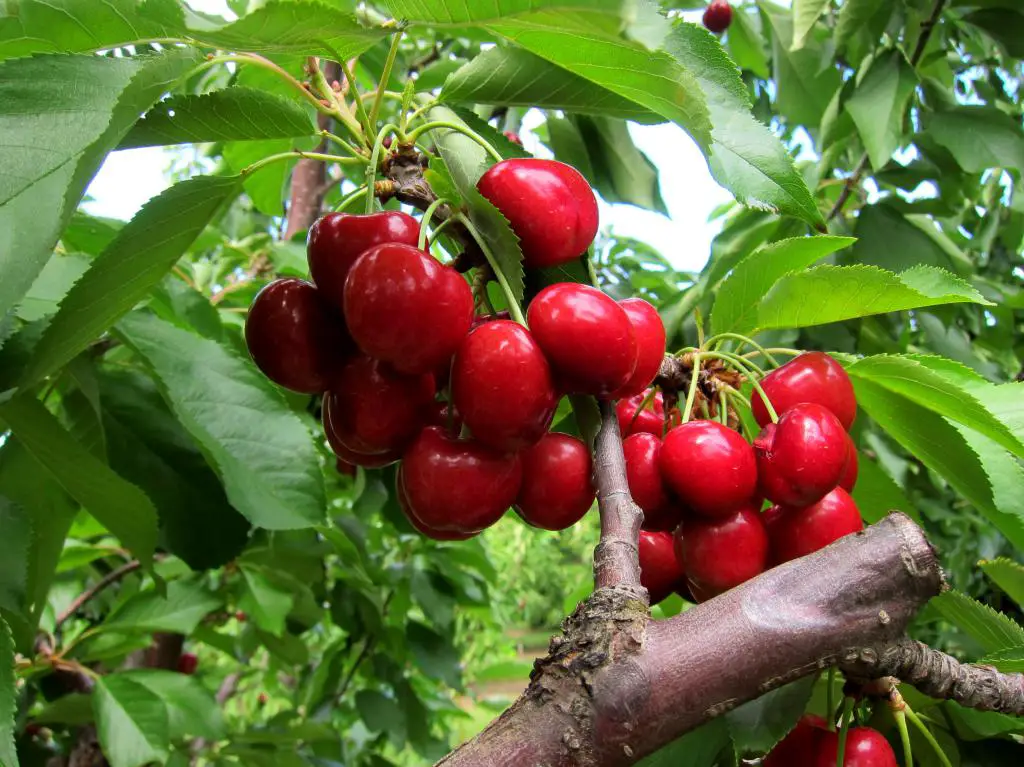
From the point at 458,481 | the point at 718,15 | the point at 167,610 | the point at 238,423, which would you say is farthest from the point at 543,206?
the point at 718,15

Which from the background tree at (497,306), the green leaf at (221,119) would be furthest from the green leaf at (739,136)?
the green leaf at (221,119)

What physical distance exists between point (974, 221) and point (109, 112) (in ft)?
9.56

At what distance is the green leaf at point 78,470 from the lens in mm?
887

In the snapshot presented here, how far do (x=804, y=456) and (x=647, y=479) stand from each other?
0.13 m

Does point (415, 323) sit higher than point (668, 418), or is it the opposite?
point (415, 323)

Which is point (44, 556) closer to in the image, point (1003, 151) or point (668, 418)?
point (668, 418)

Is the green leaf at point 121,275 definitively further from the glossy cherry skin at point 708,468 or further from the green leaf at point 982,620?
the green leaf at point 982,620

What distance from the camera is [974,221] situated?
2.86 meters

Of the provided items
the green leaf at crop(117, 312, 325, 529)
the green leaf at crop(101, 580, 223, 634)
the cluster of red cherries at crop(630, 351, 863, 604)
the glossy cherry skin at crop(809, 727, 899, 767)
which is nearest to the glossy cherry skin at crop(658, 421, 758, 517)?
the cluster of red cherries at crop(630, 351, 863, 604)

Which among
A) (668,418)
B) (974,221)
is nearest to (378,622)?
(668,418)

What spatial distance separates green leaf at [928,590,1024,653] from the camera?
776 millimetres

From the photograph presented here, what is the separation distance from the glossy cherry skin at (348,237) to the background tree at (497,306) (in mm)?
44

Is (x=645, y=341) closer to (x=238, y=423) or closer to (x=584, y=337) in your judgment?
(x=584, y=337)

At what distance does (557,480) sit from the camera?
0.68 m
